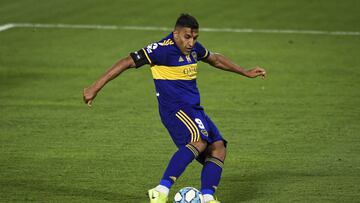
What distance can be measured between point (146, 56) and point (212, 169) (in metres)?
1.27

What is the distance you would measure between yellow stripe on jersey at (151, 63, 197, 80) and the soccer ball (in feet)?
3.64

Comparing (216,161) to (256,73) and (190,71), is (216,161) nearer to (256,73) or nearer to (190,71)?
(190,71)

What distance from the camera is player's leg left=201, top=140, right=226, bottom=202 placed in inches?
313

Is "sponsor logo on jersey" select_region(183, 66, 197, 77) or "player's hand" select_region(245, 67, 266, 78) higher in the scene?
"player's hand" select_region(245, 67, 266, 78)

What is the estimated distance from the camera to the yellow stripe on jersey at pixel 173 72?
805 cm

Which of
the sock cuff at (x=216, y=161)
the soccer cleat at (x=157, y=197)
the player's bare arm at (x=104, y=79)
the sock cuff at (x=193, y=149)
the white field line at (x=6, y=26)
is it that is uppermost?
the white field line at (x=6, y=26)

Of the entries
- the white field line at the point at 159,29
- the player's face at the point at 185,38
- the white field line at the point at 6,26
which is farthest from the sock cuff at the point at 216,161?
the white field line at the point at 6,26

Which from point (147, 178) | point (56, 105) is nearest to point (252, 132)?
point (147, 178)

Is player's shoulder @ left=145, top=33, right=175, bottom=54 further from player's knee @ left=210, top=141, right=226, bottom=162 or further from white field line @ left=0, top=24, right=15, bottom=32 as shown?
white field line @ left=0, top=24, right=15, bottom=32

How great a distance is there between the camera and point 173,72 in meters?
8.05

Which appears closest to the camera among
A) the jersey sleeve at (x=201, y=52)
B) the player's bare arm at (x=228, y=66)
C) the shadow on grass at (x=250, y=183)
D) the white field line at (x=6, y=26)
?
the jersey sleeve at (x=201, y=52)

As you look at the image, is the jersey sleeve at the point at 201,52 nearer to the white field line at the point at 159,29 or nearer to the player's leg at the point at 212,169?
the player's leg at the point at 212,169

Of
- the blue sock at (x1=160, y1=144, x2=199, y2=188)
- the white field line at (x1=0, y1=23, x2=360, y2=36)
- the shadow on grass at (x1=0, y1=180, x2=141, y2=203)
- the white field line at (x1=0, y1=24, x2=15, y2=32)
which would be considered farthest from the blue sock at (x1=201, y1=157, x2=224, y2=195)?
the white field line at (x1=0, y1=24, x2=15, y2=32)

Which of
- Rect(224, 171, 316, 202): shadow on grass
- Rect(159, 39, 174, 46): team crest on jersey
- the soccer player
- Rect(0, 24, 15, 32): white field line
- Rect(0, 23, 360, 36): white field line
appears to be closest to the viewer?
the soccer player
